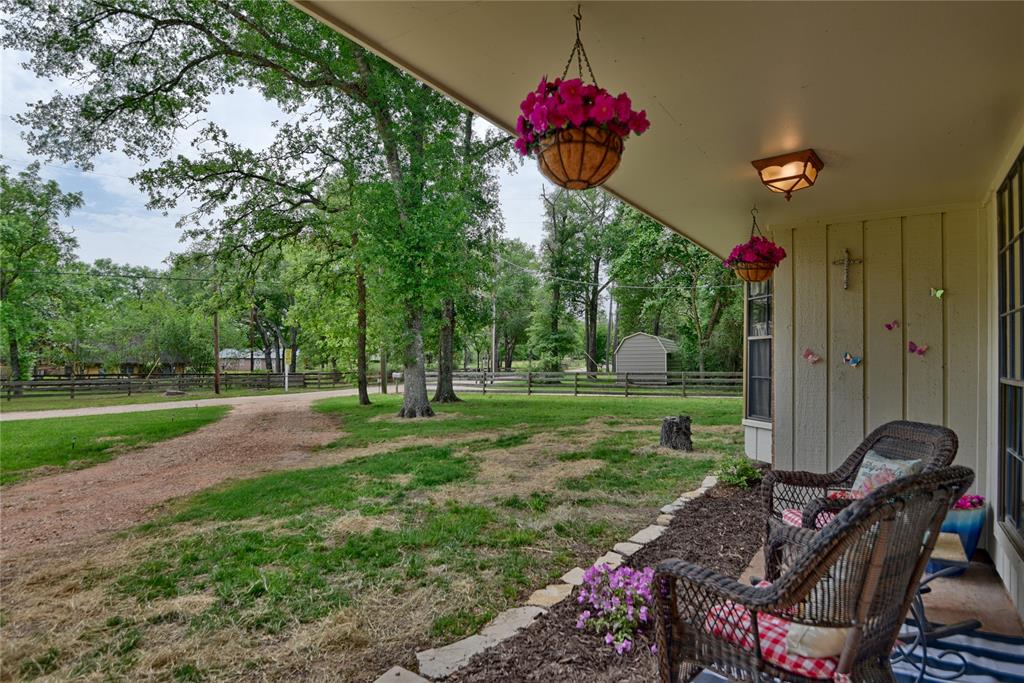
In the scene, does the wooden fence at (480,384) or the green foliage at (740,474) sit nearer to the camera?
the green foliage at (740,474)

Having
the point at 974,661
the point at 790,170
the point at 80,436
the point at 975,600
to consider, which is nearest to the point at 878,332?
the point at 790,170

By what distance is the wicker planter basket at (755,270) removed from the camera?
3729 millimetres

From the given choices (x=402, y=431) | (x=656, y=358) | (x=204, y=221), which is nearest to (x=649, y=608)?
(x=402, y=431)

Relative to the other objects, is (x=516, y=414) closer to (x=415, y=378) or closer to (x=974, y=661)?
(x=415, y=378)

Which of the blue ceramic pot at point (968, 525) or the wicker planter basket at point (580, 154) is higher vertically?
the wicker planter basket at point (580, 154)

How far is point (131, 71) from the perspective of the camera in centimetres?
816

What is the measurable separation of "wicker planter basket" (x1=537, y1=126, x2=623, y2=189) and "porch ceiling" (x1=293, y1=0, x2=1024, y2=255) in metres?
0.39

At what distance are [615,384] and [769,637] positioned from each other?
15.7 m

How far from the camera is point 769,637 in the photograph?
4.21ft

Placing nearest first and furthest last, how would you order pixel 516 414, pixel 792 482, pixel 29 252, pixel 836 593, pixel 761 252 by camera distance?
pixel 836 593
pixel 792 482
pixel 761 252
pixel 516 414
pixel 29 252

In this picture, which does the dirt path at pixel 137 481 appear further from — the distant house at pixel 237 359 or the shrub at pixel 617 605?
the distant house at pixel 237 359

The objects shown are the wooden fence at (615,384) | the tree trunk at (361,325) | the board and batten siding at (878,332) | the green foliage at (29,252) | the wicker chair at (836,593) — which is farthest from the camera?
the wooden fence at (615,384)

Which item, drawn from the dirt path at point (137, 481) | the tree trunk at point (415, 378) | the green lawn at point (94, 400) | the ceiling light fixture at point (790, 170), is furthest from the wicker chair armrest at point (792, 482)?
the green lawn at point (94, 400)

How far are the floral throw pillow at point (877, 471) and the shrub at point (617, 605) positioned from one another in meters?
1.13
